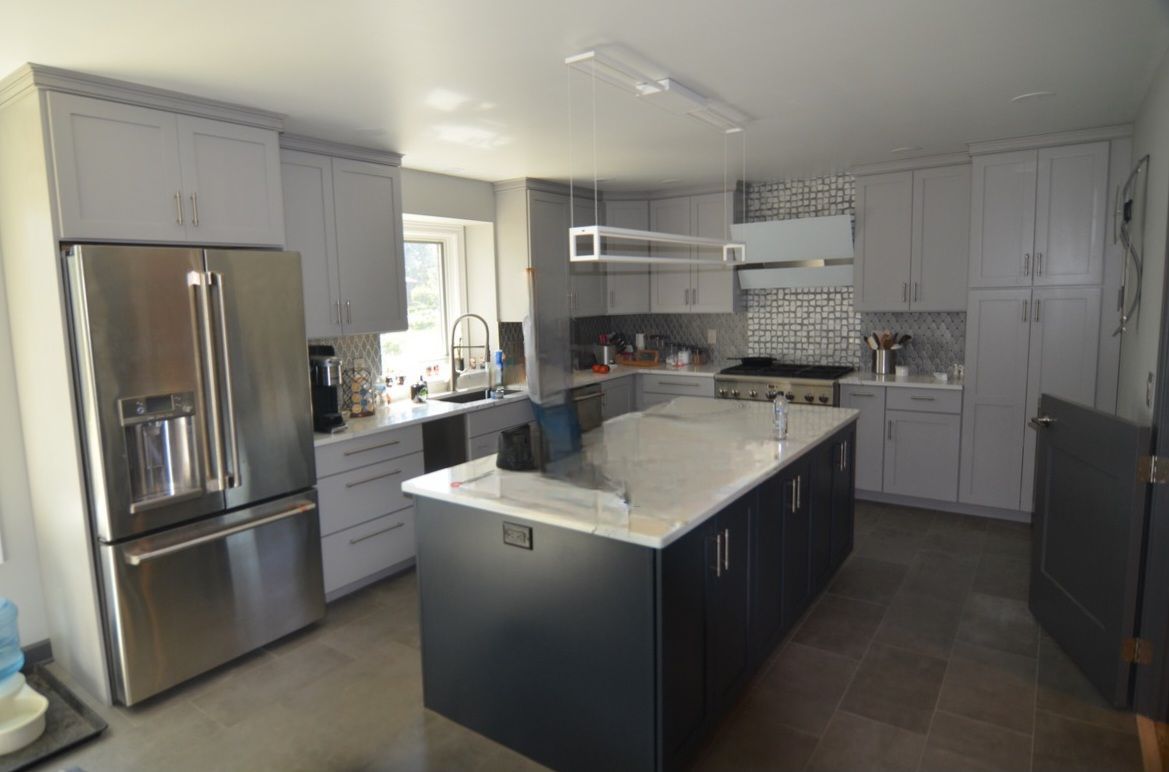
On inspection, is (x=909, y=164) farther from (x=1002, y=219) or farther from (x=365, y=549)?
(x=365, y=549)

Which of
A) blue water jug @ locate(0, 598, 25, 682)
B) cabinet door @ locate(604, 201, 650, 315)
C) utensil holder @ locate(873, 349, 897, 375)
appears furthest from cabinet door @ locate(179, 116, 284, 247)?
utensil holder @ locate(873, 349, 897, 375)

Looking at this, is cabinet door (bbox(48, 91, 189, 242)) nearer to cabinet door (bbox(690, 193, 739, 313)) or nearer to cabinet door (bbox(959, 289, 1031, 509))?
cabinet door (bbox(690, 193, 739, 313))

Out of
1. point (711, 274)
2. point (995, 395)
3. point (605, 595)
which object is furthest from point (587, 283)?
point (605, 595)

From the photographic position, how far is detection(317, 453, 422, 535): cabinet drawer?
340 cm

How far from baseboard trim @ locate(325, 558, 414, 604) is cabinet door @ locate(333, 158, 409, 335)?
52.1 inches

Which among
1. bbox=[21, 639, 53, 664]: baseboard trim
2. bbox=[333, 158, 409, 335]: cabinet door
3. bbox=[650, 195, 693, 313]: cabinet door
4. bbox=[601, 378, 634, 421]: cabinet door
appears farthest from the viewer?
bbox=[650, 195, 693, 313]: cabinet door

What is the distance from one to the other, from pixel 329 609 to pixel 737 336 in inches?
152

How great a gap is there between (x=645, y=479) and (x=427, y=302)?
2.92m

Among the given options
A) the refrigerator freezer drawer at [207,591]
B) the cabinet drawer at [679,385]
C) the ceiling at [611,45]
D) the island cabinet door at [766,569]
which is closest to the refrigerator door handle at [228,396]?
the refrigerator freezer drawer at [207,591]

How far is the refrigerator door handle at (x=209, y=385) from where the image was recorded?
2.74 metres

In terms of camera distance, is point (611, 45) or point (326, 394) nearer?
point (611, 45)

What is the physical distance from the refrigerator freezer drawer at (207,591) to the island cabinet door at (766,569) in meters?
1.99

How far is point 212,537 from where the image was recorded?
9.24ft

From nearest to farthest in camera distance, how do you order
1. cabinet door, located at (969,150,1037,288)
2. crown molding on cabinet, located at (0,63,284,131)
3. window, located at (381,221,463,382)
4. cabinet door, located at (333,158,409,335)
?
1. crown molding on cabinet, located at (0,63,284,131)
2. cabinet door, located at (333,158,409,335)
3. cabinet door, located at (969,150,1037,288)
4. window, located at (381,221,463,382)
